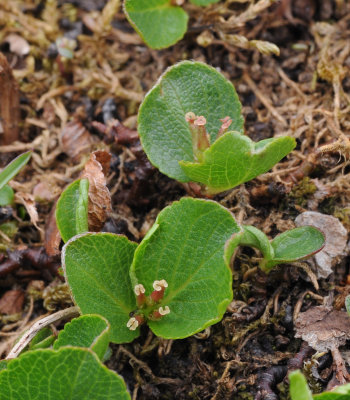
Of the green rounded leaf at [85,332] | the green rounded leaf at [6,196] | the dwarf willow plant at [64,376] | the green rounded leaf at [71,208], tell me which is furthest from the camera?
the green rounded leaf at [6,196]

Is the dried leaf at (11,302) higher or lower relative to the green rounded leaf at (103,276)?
lower

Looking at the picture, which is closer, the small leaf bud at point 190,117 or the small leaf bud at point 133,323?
the small leaf bud at point 133,323

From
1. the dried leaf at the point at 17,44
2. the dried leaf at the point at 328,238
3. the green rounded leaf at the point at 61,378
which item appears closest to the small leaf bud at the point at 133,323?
the green rounded leaf at the point at 61,378

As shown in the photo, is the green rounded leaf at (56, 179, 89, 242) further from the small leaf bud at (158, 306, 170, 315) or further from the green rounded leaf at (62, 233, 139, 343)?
the small leaf bud at (158, 306, 170, 315)

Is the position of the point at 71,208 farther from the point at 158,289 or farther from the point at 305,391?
the point at 305,391

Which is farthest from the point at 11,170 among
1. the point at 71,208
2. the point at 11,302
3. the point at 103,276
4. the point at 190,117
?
the point at 190,117

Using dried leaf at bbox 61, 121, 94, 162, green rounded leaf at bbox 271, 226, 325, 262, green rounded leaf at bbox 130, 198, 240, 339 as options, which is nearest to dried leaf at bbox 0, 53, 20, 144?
dried leaf at bbox 61, 121, 94, 162

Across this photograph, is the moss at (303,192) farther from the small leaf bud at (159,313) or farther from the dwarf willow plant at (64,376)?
the dwarf willow plant at (64,376)
